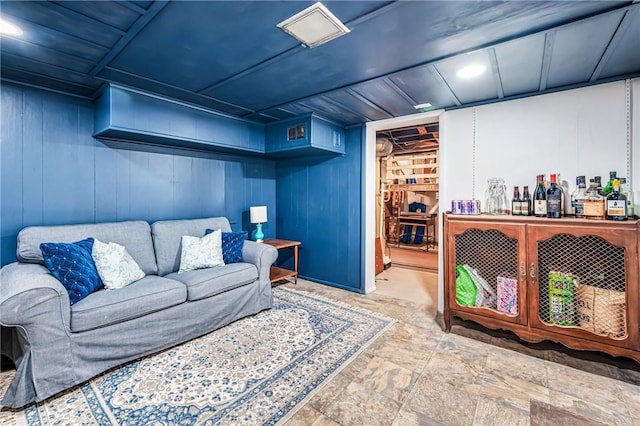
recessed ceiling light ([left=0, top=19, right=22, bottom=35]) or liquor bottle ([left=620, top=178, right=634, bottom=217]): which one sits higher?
recessed ceiling light ([left=0, top=19, right=22, bottom=35])

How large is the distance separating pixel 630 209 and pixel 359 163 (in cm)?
240

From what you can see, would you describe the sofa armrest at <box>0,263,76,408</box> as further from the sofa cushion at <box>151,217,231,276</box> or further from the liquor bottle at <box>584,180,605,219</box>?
the liquor bottle at <box>584,180,605,219</box>

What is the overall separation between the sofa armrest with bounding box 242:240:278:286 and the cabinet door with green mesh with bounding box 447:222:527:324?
67.7 inches

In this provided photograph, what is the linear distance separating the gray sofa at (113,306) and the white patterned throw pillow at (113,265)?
0.09 m

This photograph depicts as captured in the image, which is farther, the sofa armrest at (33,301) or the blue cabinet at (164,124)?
the blue cabinet at (164,124)

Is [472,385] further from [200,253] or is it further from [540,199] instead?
[200,253]

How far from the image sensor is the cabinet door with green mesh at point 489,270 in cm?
228

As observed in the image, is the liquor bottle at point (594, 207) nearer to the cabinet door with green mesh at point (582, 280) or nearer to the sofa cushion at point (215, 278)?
the cabinet door with green mesh at point (582, 280)

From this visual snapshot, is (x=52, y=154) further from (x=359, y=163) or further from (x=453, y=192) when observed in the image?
(x=453, y=192)

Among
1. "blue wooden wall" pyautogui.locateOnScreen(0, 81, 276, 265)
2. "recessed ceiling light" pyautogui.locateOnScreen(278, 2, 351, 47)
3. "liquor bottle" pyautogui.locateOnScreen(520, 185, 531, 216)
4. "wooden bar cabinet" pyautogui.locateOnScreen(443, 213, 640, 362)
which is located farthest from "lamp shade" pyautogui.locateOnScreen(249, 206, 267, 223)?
"liquor bottle" pyautogui.locateOnScreen(520, 185, 531, 216)

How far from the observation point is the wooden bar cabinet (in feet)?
6.37

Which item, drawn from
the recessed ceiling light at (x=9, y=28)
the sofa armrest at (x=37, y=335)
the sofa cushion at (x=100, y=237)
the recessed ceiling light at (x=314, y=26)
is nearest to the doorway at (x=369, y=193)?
the recessed ceiling light at (x=314, y=26)

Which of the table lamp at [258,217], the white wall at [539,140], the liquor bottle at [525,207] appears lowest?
the table lamp at [258,217]

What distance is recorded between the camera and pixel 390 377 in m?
1.91
